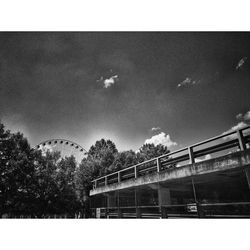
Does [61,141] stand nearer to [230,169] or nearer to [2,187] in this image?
[2,187]

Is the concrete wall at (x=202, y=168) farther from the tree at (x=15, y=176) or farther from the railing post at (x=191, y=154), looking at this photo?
the tree at (x=15, y=176)

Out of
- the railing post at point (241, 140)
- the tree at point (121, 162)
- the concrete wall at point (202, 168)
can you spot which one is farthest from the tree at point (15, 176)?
the railing post at point (241, 140)

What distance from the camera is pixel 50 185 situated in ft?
99.7

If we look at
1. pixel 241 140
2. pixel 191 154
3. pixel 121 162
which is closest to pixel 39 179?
pixel 121 162

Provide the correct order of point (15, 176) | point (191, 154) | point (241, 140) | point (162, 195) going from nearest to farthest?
1. point (241, 140)
2. point (191, 154)
3. point (162, 195)
4. point (15, 176)

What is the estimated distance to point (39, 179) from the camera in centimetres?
2941

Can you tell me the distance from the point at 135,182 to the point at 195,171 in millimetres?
4824

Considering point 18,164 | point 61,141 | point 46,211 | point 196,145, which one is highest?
point 61,141

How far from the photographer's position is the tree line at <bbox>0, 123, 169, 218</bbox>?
25250 mm

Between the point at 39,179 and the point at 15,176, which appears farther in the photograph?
the point at 39,179

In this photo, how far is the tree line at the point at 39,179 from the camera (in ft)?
82.8

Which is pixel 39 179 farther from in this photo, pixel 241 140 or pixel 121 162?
pixel 241 140

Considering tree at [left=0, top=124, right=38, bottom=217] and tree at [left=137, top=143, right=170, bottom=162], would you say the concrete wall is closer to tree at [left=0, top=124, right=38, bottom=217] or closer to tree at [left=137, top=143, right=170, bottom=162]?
tree at [left=0, top=124, right=38, bottom=217]


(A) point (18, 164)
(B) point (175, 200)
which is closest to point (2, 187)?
(A) point (18, 164)
